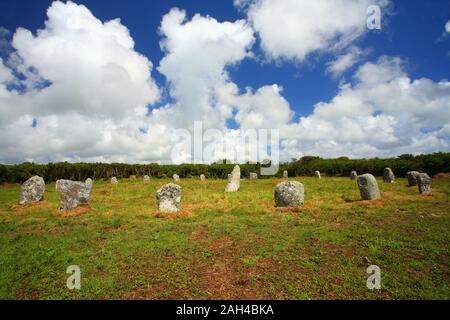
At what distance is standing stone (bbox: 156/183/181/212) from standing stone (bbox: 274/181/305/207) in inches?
259

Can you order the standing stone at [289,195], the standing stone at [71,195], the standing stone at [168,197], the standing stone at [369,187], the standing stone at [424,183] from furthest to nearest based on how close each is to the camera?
the standing stone at [424,183], the standing stone at [71,195], the standing stone at [369,187], the standing stone at [289,195], the standing stone at [168,197]

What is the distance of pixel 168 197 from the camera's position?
18484 mm

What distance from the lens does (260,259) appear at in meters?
9.31

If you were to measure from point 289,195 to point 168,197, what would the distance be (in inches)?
307

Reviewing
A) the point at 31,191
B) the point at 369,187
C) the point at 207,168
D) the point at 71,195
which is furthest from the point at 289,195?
the point at 207,168

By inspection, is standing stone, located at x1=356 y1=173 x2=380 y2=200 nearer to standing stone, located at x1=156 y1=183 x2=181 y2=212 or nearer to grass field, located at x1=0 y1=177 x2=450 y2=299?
grass field, located at x1=0 y1=177 x2=450 y2=299

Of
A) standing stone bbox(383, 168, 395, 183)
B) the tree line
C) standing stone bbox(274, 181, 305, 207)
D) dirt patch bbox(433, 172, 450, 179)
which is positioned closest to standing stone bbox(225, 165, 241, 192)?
standing stone bbox(274, 181, 305, 207)

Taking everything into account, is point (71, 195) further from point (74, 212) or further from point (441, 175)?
point (441, 175)

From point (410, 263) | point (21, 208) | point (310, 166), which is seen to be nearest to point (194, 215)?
point (410, 263)

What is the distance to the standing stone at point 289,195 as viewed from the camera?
61.4 ft

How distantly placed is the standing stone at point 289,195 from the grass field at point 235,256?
2.56 m

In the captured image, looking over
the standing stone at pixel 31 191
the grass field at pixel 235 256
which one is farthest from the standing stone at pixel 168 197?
the standing stone at pixel 31 191

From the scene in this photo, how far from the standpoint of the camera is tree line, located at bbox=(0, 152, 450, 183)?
4772cm

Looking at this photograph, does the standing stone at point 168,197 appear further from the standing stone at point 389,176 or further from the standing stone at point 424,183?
the standing stone at point 389,176
